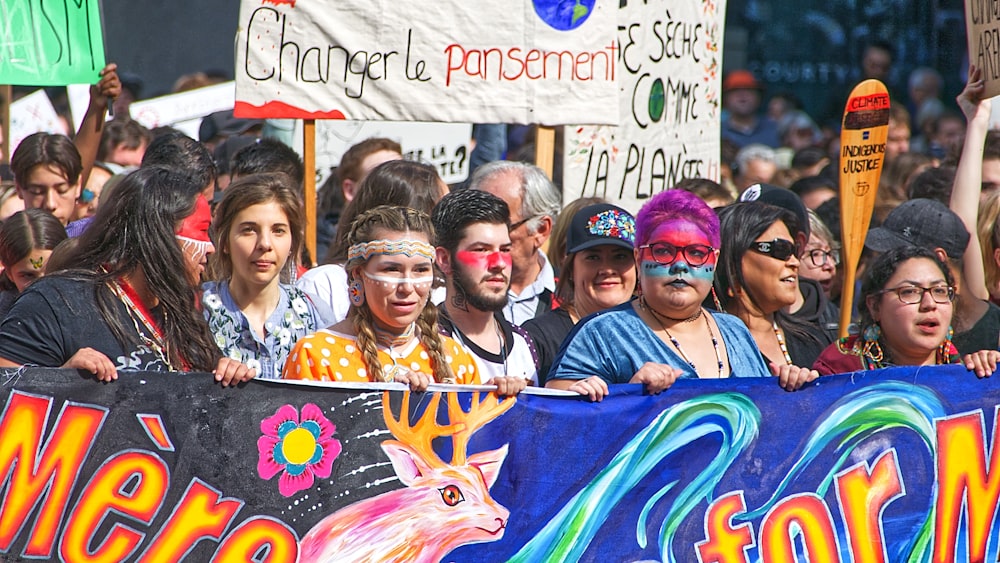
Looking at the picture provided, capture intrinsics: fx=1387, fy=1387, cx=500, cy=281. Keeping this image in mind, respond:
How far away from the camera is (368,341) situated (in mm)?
3977

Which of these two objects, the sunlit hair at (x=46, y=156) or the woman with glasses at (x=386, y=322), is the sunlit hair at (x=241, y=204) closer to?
the woman with glasses at (x=386, y=322)

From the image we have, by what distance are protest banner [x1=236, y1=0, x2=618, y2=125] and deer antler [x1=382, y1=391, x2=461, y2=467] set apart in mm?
2360

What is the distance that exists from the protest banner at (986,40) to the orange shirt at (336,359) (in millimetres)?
3071

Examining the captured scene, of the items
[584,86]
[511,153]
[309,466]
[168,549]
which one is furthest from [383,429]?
[511,153]

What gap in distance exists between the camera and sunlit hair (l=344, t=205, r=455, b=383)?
4047 mm

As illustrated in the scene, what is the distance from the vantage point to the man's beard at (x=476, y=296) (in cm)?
446

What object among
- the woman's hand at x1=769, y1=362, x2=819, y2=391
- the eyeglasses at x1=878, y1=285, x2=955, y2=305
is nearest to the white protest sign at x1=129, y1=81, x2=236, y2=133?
the eyeglasses at x1=878, y1=285, x2=955, y2=305

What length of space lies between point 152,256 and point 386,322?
69 centimetres

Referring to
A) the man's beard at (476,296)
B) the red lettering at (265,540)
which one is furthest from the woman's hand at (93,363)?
the man's beard at (476,296)

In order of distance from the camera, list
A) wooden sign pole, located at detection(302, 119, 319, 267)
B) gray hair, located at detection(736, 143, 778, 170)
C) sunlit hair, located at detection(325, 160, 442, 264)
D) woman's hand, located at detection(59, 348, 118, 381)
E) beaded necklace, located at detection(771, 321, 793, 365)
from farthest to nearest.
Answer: gray hair, located at detection(736, 143, 778, 170)
wooden sign pole, located at detection(302, 119, 319, 267)
sunlit hair, located at detection(325, 160, 442, 264)
beaded necklace, located at detection(771, 321, 793, 365)
woman's hand, located at detection(59, 348, 118, 381)

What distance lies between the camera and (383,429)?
379 centimetres

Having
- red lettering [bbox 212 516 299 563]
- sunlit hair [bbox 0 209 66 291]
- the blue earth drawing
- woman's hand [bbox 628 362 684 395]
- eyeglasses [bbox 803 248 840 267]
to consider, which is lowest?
red lettering [bbox 212 516 299 563]

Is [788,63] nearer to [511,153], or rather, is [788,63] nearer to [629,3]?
[511,153]

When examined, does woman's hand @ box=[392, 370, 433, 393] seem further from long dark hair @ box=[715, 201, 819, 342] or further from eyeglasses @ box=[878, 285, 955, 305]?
eyeglasses @ box=[878, 285, 955, 305]
